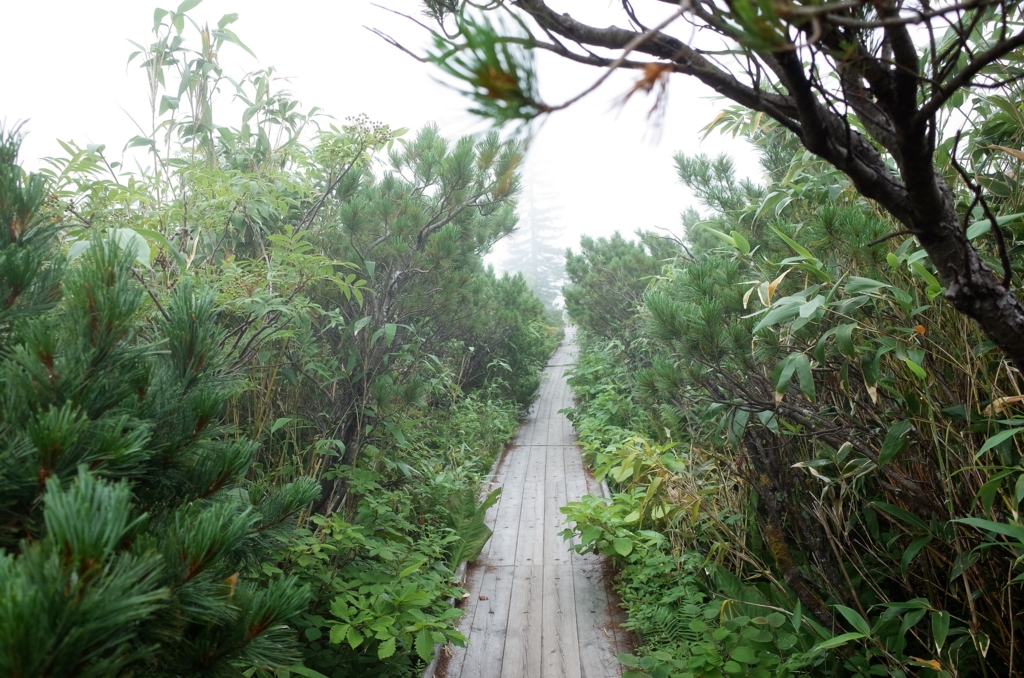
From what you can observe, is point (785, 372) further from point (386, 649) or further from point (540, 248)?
point (540, 248)

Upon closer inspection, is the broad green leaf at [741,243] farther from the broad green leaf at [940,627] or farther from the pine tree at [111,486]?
the pine tree at [111,486]

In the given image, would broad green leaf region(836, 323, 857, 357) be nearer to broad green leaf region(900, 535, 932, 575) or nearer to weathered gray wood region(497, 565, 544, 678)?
broad green leaf region(900, 535, 932, 575)

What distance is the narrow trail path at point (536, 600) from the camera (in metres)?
2.44

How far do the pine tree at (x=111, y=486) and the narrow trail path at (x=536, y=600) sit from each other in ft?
5.49

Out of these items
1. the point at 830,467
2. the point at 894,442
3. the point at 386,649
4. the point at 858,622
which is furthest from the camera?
the point at 830,467

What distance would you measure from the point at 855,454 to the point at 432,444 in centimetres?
342

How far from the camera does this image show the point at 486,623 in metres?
2.76

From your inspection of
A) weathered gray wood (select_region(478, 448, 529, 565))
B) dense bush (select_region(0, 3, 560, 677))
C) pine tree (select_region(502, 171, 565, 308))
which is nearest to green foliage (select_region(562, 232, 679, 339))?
weathered gray wood (select_region(478, 448, 529, 565))

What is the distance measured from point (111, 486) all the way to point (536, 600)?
2.54 m

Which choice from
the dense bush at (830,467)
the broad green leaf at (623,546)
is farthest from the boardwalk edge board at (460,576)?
the broad green leaf at (623,546)

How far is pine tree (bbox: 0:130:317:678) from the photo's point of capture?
611 millimetres

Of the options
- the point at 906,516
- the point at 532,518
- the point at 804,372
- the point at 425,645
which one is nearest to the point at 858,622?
the point at 906,516

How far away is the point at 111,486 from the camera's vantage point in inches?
29.9

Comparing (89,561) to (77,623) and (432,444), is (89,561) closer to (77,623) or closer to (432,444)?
(77,623)
